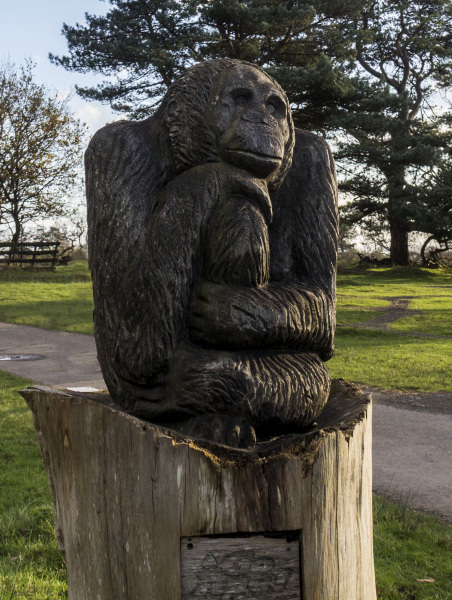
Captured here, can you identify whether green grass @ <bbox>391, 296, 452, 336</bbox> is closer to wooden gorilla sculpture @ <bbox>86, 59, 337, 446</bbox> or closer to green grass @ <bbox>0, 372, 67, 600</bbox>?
green grass @ <bbox>0, 372, 67, 600</bbox>

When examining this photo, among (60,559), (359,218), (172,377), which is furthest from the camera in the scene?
(359,218)

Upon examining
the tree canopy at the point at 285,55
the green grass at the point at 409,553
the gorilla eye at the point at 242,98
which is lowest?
the green grass at the point at 409,553

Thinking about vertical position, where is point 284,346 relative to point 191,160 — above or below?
below

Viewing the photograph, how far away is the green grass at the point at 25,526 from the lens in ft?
10.7

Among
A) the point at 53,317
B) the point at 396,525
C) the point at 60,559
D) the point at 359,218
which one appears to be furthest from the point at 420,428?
the point at 359,218

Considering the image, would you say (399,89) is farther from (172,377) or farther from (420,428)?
(172,377)

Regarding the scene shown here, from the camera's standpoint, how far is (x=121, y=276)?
2492mm

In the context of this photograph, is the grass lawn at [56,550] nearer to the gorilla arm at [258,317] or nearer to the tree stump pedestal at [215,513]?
the tree stump pedestal at [215,513]

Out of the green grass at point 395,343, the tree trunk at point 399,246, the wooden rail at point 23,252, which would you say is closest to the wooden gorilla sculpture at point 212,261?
the green grass at point 395,343

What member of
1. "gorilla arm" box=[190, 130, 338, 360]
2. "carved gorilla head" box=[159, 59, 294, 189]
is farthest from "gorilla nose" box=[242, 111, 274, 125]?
"gorilla arm" box=[190, 130, 338, 360]

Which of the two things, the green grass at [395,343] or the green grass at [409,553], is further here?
the green grass at [395,343]

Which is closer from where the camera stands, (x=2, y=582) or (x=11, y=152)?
(x=2, y=582)

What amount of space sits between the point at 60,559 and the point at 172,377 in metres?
1.81

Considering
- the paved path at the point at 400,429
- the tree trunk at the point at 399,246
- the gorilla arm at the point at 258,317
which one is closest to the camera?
the gorilla arm at the point at 258,317
